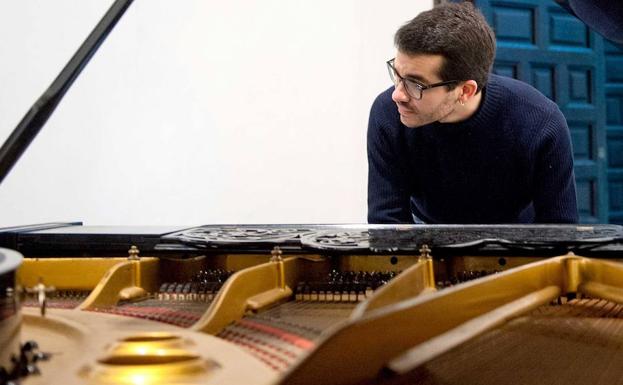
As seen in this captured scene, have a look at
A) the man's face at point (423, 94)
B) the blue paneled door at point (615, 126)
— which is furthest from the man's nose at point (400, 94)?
the blue paneled door at point (615, 126)

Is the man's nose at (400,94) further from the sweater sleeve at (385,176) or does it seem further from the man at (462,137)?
the sweater sleeve at (385,176)

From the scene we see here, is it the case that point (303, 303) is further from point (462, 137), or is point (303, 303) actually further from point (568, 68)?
point (568, 68)

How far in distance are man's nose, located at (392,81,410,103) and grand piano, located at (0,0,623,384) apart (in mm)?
751

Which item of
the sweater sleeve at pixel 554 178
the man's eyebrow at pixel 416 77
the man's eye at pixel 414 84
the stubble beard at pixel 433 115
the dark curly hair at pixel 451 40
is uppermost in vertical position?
the dark curly hair at pixel 451 40

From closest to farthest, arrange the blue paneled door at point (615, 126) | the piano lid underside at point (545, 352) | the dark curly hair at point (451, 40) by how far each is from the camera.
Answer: the piano lid underside at point (545, 352), the dark curly hair at point (451, 40), the blue paneled door at point (615, 126)

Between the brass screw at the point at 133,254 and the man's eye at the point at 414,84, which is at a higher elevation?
the man's eye at the point at 414,84

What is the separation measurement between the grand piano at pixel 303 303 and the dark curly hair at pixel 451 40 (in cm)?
86

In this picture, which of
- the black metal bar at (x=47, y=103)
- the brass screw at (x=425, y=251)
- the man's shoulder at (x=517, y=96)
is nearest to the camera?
the black metal bar at (x=47, y=103)

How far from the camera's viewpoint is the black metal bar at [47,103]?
127 centimetres

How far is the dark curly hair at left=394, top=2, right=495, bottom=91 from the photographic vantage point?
8.20 ft

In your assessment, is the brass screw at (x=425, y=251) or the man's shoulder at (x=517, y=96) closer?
the brass screw at (x=425, y=251)

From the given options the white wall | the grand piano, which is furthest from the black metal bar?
the white wall

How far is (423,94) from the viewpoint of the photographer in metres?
2.52

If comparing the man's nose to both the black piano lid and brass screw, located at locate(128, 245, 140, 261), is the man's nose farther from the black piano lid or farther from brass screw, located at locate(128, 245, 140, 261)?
brass screw, located at locate(128, 245, 140, 261)
